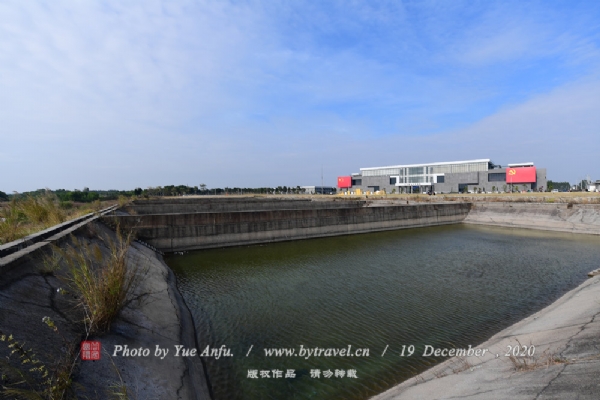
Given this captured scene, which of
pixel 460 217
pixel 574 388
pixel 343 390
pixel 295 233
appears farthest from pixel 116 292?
pixel 460 217

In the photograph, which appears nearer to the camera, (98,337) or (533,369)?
(533,369)

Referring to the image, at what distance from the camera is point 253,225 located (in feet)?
64.3

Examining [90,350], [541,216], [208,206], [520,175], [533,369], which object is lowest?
[541,216]

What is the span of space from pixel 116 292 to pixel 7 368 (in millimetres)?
2030

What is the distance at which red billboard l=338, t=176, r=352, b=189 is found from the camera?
92.4 metres

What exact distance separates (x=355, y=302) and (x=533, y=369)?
5150mm

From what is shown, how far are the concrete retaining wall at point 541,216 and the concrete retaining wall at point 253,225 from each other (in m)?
8.97

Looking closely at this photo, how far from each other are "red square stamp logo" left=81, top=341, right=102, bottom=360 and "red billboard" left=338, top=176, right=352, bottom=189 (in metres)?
90.5

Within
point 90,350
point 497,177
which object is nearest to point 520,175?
point 497,177

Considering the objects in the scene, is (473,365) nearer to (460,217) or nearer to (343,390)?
(343,390)

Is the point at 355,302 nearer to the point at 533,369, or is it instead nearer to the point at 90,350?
the point at 533,369

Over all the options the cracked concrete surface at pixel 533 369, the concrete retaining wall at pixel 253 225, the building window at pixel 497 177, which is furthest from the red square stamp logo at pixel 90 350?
the building window at pixel 497 177

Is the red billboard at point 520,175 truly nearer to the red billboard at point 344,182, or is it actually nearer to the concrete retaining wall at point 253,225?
the red billboard at point 344,182

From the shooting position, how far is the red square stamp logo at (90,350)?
3817 millimetres
